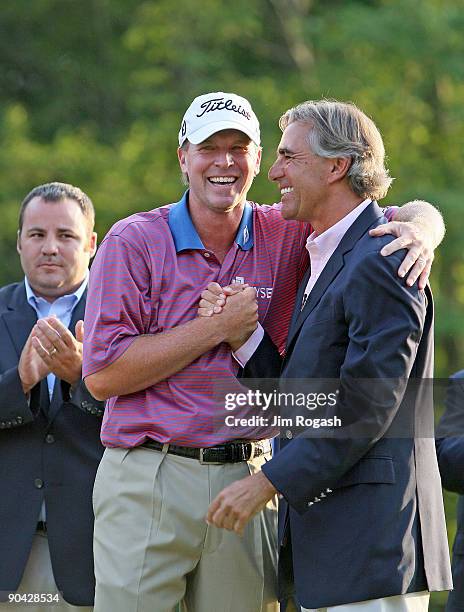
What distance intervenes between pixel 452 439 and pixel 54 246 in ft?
5.79

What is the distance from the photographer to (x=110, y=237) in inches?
152

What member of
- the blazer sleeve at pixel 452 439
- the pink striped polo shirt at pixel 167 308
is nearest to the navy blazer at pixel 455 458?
the blazer sleeve at pixel 452 439

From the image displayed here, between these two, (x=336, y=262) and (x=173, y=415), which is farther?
(x=173, y=415)

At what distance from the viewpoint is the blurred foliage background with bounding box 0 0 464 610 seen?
12.1 metres

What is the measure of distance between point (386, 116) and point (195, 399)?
9047 millimetres

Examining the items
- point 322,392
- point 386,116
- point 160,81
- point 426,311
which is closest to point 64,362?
point 322,392

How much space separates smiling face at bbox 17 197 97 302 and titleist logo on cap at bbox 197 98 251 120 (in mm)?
1000

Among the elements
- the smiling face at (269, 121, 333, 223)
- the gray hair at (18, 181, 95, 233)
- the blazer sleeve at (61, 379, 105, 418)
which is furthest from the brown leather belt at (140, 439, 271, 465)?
the gray hair at (18, 181, 95, 233)

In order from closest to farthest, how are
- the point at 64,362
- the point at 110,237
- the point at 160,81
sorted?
the point at 110,237
the point at 64,362
the point at 160,81

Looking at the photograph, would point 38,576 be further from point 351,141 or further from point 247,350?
point 351,141

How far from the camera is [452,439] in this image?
4324 mm

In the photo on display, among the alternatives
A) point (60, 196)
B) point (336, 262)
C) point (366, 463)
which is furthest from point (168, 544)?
point (60, 196)

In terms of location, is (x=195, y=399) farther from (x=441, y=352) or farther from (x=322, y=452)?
(x=441, y=352)

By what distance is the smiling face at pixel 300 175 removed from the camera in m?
3.73
